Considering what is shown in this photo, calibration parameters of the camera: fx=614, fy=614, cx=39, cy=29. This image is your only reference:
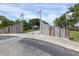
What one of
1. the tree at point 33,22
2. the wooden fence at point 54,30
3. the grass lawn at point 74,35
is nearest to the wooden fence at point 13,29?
the tree at point 33,22

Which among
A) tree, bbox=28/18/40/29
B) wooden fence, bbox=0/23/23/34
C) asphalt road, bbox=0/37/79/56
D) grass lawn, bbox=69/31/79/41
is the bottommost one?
asphalt road, bbox=0/37/79/56

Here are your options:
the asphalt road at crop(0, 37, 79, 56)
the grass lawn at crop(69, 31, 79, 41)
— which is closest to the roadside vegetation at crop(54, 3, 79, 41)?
the grass lawn at crop(69, 31, 79, 41)

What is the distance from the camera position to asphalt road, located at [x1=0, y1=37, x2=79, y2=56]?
855 centimetres

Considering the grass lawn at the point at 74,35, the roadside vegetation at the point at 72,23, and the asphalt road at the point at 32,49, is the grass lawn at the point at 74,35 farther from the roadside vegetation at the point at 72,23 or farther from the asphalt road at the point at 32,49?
the asphalt road at the point at 32,49

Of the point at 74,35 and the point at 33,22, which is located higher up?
the point at 33,22

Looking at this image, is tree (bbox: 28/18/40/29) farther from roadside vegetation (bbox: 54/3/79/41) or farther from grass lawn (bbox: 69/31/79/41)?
grass lawn (bbox: 69/31/79/41)

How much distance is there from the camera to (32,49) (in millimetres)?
8617

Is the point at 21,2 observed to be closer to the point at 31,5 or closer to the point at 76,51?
the point at 31,5

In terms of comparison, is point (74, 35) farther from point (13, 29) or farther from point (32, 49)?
point (13, 29)

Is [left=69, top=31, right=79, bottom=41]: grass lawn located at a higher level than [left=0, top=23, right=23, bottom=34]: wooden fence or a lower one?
lower

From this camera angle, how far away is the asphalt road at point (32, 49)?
855cm

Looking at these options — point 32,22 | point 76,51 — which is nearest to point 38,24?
point 32,22

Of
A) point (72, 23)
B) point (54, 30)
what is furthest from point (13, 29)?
point (72, 23)

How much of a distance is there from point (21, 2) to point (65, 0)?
0.62m
